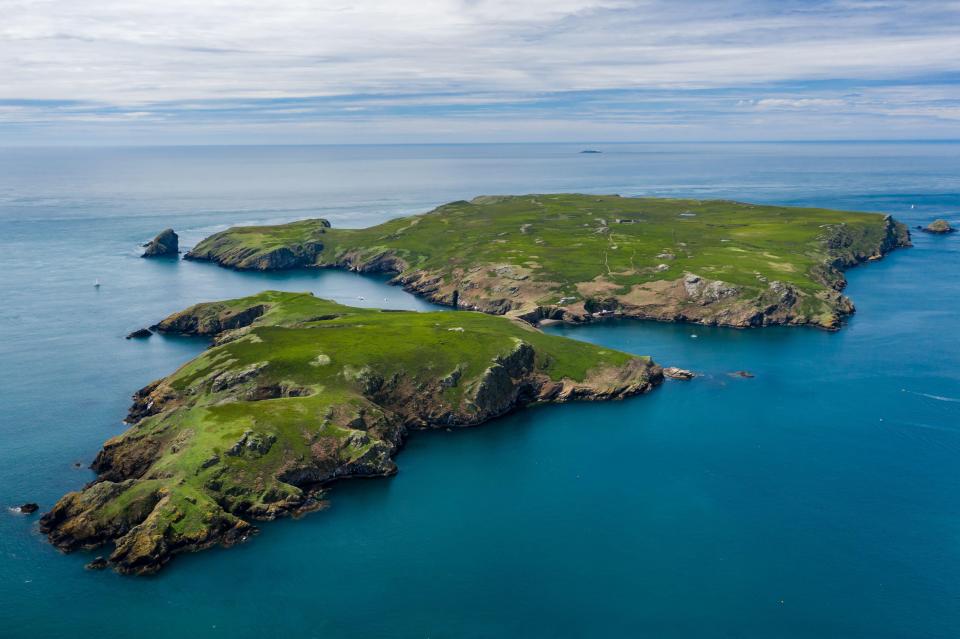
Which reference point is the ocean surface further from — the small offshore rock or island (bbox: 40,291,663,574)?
island (bbox: 40,291,663,574)

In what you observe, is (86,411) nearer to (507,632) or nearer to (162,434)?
(162,434)

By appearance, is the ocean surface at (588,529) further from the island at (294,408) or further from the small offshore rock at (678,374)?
the island at (294,408)

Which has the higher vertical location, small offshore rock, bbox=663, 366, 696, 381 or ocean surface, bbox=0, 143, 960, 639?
small offshore rock, bbox=663, 366, 696, 381

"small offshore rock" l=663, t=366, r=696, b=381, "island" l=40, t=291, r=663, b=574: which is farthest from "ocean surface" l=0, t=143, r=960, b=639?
"island" l=40, t=291, r=663, b=574

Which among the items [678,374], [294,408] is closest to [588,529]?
[294,408]

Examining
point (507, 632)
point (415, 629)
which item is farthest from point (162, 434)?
point (507, 632)

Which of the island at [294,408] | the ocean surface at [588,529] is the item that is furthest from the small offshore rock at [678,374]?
the island at [294,408]

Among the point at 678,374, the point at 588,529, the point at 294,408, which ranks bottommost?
the point at 588,529

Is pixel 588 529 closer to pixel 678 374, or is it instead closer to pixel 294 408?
pixel 294 408
